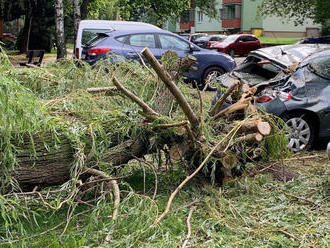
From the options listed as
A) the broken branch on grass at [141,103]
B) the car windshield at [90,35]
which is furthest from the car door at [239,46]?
the broken branch on grass at [141,103]

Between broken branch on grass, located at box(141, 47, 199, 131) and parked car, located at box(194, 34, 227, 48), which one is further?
parked car, located at box(194, 34, 227, 48)

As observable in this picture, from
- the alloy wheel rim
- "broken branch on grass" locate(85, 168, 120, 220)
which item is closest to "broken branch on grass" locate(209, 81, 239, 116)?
"broken branch on grass" locate(85, 168, 120, 220)

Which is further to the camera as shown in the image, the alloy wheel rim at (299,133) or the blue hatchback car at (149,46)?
the blue hatchback car at (149,46)

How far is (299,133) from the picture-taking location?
→ 7.63 metres

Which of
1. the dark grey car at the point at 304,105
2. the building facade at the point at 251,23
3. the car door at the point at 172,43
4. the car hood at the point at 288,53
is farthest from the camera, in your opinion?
the building facade at the point at 251,23

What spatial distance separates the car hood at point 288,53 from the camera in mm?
8734

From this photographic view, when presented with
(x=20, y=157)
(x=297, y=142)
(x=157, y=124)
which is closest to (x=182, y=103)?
(x=157, y=124)

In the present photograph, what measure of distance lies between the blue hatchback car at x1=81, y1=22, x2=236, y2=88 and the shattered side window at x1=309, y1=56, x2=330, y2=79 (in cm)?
481

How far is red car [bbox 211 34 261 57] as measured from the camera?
111 feet

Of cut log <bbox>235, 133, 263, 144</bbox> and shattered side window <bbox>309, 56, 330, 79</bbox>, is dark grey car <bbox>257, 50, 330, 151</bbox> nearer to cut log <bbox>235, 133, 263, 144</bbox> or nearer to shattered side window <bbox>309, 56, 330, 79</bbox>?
shattered side window <bbox>309, 56, 330, 79</bbox>

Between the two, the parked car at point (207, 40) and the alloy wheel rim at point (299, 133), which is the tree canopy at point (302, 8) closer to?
the parked car at point (207, 40)

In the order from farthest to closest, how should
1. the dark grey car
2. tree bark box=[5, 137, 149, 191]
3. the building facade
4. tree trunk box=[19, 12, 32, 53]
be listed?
the building facade
tree trunk box=[19, 12, 32, 53]
the dark grey car
tree bark box=[5, 137, 149, 191]

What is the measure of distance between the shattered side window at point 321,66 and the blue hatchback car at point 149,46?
4.81 meters

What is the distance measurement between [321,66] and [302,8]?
2850cm
